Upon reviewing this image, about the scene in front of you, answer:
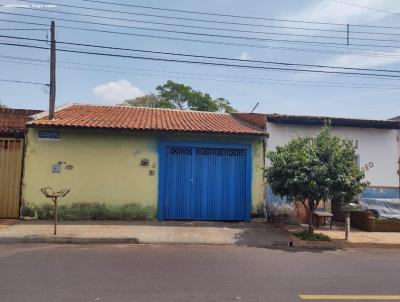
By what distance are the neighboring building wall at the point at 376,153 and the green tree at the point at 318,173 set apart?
2.92 metres

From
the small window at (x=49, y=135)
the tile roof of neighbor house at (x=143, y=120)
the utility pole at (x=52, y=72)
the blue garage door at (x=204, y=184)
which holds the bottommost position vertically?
the blue garage door at (x=204, y=184)

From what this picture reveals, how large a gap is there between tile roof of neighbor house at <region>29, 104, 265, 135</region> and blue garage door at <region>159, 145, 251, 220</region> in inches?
26.8

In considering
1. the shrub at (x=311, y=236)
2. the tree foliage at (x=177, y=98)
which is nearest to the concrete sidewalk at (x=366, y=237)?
the shrub at (x=311, y=236)

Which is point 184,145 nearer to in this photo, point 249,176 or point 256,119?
point 249,176

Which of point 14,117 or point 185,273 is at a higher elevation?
point 14,117

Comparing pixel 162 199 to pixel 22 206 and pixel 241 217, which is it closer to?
pixel 241 217

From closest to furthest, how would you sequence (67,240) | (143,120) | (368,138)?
1. (67,240)
2. (143,120)
3. (368,138)

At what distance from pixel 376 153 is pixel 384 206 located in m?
2.20

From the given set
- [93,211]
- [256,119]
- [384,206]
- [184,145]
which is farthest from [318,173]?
[93,211]

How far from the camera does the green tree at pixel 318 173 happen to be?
32.4 ft

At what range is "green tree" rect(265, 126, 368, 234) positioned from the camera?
988 centimetres

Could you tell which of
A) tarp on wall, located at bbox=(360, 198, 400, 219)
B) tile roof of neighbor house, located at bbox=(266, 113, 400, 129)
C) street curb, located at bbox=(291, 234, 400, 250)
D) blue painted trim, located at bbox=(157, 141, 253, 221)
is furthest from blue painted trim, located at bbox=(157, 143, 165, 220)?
tarp on wall, located at bbox=(360, 198, 400, 219)

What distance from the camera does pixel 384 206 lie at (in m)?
12.2

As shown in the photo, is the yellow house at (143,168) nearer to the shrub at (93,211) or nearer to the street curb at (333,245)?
the shrub at (93,211)
